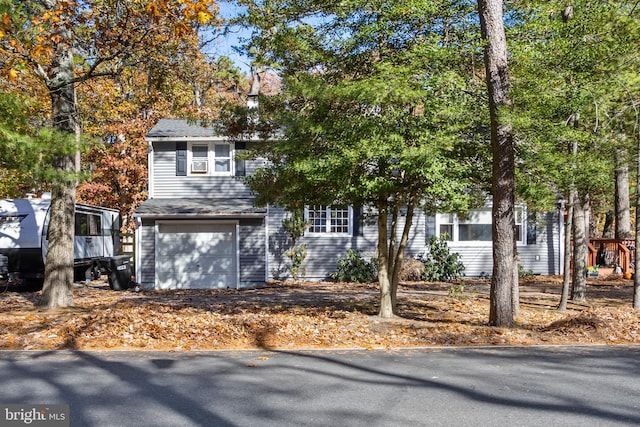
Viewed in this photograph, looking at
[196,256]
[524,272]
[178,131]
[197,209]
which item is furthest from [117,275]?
[524,272]

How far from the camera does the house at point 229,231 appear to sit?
738 inches

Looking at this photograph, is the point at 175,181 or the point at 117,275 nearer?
the point at 117,275

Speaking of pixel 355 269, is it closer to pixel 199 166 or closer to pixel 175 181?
pixel 199 166

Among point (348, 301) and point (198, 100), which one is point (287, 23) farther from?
point (198, 100)

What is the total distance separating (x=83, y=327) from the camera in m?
10.1

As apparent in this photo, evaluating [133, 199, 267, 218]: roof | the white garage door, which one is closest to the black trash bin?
the white garage door

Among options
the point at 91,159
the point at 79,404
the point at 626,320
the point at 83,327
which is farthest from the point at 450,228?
the point at 91,159

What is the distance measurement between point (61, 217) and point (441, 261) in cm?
1233

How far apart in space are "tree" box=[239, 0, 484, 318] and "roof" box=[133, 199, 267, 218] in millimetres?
6981

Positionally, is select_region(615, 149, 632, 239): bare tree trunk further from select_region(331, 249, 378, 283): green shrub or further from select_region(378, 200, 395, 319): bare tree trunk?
select_region(378, 200, 395, 319): bare tree trunk

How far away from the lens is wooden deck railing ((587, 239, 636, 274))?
2102cm

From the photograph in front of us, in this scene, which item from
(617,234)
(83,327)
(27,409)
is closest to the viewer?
(27,409)

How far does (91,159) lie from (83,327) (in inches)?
820

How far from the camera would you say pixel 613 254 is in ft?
69.8
